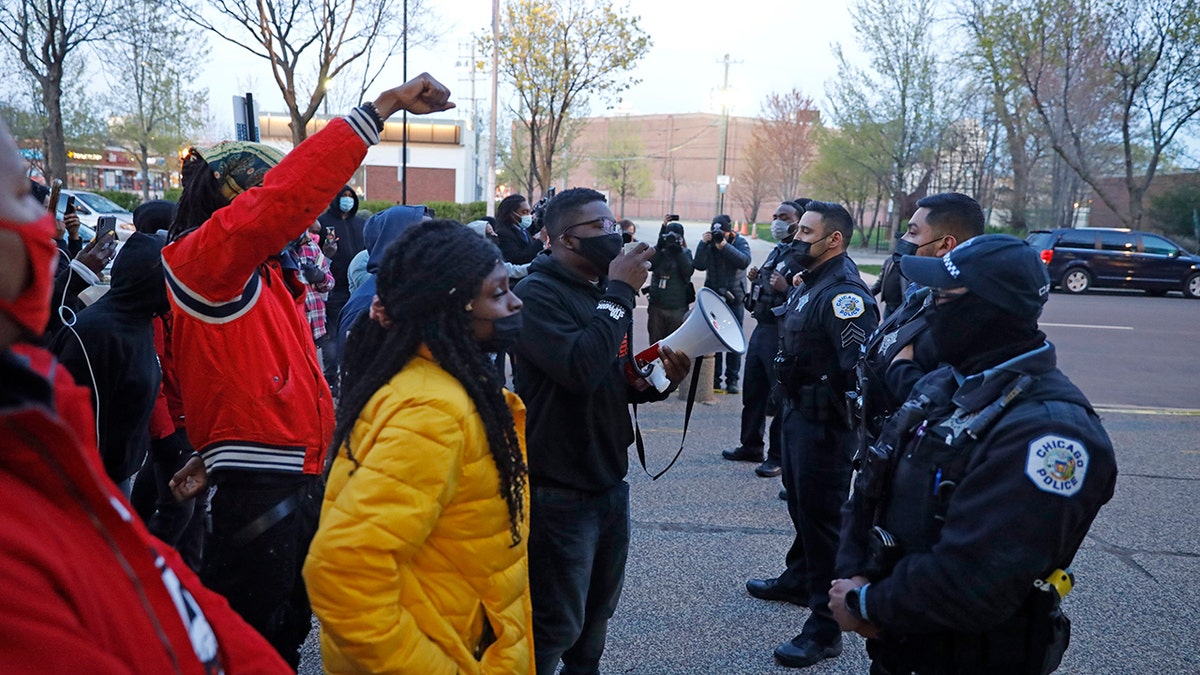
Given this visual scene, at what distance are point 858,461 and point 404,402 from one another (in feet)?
7.65

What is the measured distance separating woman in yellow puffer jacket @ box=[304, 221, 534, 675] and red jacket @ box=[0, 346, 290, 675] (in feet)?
2.22

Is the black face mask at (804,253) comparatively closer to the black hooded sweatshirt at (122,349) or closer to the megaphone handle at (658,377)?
the megaphone handle at (658,377)

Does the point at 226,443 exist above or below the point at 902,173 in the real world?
below

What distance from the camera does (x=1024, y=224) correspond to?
34500 mm

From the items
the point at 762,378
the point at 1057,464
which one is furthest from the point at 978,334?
the point at 762,378

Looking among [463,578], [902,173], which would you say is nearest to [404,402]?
[463,578]

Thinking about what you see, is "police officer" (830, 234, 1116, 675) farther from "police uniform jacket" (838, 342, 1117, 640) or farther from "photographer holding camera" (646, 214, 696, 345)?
"photographer holding camera" (646, 214, 696, 345)

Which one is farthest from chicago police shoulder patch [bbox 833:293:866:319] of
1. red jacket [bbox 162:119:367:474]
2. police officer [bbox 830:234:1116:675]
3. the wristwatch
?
red jacket [bbox 162:119:367:474]

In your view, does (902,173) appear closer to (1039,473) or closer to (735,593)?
(735,593)

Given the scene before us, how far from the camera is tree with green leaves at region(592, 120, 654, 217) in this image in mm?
68750

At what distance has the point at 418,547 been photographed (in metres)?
1.84

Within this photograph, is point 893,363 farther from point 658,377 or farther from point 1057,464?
point 1057,464

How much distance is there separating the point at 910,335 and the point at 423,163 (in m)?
45.4

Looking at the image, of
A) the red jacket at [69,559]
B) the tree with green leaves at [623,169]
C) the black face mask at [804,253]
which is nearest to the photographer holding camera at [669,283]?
the black face mask at [804,253]
